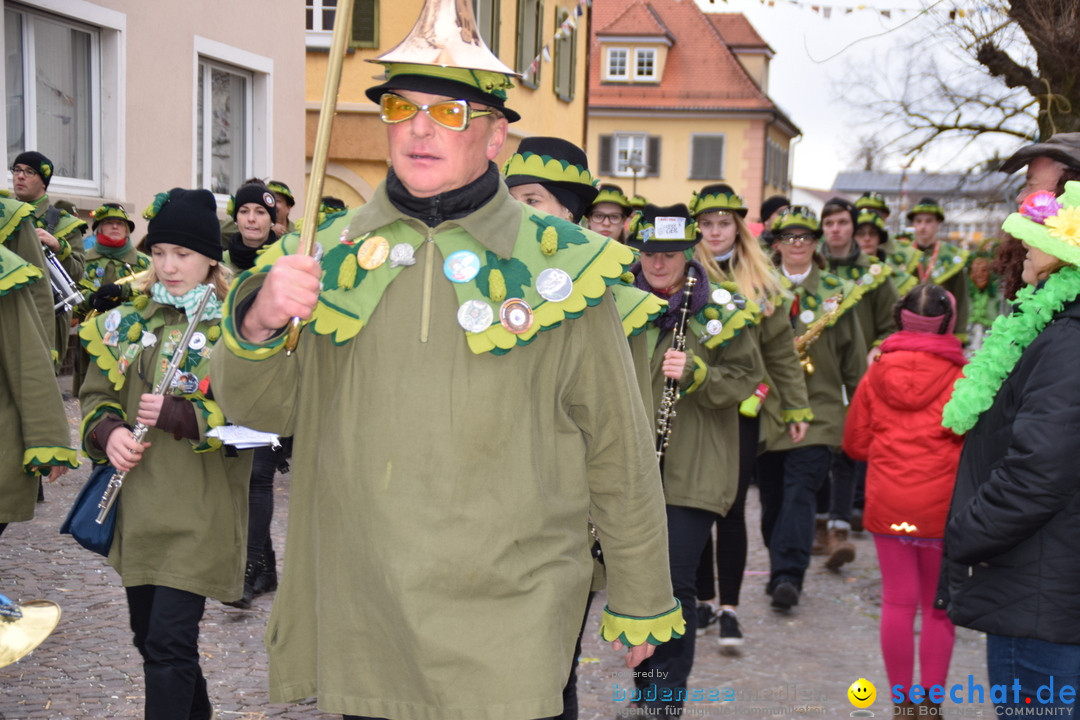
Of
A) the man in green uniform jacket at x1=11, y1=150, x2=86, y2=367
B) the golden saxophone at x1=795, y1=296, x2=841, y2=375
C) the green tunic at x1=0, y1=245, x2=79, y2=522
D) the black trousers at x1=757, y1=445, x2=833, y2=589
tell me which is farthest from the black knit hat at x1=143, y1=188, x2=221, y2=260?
the man in green uniform jacket at x1=11, y1=150, x2=86, y2=367

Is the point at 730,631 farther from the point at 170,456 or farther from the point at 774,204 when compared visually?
the point at 774,204

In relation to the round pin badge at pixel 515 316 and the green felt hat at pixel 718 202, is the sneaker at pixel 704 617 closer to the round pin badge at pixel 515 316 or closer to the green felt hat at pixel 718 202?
the green felt hat at pixel 718 202

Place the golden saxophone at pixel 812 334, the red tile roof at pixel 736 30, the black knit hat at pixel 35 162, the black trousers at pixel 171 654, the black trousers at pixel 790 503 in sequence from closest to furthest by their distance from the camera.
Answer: the black trousers at pixel 171 654 → the black trousers at pixel 790 503 → the golden saxophone at pixel 812 334 → the black knit hat at pixel 35 162 → the red tile roof at pixel 736 30

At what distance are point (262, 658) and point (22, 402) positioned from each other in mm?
1743

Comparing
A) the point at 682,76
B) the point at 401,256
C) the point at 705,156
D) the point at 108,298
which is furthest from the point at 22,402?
the point at 682,76

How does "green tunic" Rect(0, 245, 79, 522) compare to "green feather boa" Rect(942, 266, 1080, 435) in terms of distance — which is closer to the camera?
"green feather boa" Rect(942, 266, 1080, 435)

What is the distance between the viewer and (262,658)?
561 centimetres

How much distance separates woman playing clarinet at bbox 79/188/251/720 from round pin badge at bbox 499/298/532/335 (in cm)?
176

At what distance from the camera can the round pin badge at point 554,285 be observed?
111 inches

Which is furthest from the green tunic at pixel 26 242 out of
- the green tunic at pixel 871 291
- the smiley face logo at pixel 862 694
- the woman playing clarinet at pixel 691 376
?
the green tunic at pixel 871 291

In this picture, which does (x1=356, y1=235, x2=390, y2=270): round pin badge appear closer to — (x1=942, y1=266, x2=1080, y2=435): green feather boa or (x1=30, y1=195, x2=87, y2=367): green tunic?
(x1=942, y1=266, x2=1080, y2=435): green feather boa

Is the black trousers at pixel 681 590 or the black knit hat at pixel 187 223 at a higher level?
Answer: the black knit hat at pixel 187 223

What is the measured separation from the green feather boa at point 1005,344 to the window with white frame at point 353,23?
16.5 metres

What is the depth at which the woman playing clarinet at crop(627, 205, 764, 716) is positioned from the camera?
5.16 meters
